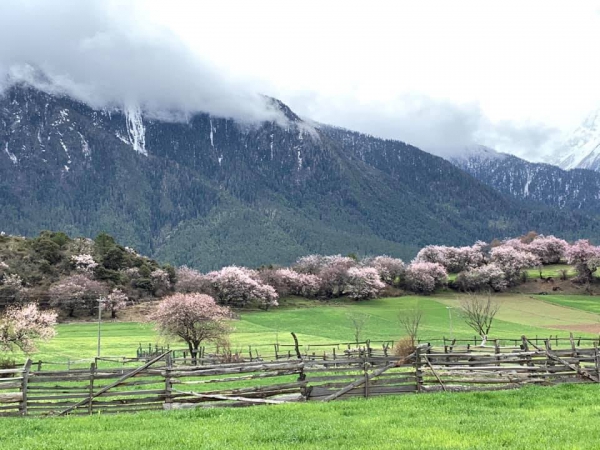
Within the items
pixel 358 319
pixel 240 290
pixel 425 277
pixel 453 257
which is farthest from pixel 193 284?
pixel 453 257

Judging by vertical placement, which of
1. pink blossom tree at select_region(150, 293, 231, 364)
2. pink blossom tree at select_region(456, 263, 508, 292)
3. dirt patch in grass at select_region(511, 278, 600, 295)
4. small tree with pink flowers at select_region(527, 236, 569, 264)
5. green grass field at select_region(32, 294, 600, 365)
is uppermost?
small tree with pink flowers at select_region(527, 236, 569, 264)

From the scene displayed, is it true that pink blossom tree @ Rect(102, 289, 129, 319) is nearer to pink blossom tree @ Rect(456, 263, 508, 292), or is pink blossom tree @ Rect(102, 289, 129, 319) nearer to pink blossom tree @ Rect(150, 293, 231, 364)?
pink blossom tree @ Rect(150, 293, 231, 364)

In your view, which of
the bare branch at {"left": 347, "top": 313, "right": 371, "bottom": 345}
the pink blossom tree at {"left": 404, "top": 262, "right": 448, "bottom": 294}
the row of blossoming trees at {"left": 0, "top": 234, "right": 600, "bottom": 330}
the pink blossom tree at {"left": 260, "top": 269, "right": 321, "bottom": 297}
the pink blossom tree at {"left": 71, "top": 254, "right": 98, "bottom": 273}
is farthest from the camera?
the pink blossom tree at {"left": 404, "top": 262, "right": 448, "bottom": 294}

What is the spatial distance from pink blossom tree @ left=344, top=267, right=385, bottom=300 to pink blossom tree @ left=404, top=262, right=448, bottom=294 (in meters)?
11.4

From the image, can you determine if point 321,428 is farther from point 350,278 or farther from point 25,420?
point 350,278

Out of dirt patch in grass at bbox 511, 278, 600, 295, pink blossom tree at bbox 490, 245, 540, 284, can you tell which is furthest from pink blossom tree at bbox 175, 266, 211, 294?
dirt patch in grass at bbox 511, 278, 600, 295

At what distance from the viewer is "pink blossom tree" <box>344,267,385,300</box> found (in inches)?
5108

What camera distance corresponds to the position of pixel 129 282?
12462 cm

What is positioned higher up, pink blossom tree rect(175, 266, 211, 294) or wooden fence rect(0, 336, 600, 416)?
pink blossom tree rect(175, 266, 211, 294)

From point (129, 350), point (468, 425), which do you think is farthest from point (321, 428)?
point (129, 350)

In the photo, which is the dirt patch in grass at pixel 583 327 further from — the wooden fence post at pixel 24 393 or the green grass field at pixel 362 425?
the wooden fence post at pixel 24 393

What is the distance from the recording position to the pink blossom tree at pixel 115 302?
10531 cm

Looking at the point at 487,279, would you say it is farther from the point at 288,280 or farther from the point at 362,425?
the point at 362,425

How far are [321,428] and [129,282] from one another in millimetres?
117308
